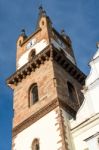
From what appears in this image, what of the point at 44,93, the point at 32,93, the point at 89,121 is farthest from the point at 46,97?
the point at 89,121

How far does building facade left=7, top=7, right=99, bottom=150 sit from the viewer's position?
65.9ft

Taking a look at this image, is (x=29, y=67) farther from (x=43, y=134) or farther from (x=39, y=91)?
(x=43, y=134)

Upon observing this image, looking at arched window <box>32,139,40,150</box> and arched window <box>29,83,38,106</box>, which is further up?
arched window <box>29,83,38,106</box>

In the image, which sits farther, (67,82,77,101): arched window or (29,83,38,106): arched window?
(67,82,77,101): arched window

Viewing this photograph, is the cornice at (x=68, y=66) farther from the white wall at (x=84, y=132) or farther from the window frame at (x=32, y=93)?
the white wall at (x=84, y=132)

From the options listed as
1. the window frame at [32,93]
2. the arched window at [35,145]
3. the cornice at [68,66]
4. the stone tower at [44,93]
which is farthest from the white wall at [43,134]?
the cornice at [68,66]

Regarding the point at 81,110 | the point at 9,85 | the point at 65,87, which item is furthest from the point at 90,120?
the point at 9,85

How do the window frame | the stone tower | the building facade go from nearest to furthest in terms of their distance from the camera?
the building facade → the stone tower → the window frame

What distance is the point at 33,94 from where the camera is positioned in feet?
82.4

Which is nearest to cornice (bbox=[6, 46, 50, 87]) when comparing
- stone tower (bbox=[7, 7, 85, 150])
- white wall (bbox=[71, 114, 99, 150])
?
stone tower (bbox=[7, 7, 85, 150])

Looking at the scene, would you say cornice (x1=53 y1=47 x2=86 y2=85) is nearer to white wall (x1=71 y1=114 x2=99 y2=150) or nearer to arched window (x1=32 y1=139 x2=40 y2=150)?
arched window (x1=32 y1=139 x2=40 y2=150)

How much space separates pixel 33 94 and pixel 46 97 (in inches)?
94.3

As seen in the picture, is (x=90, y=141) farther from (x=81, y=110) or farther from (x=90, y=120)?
(x=81, y=110)

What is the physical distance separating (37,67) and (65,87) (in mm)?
3227
